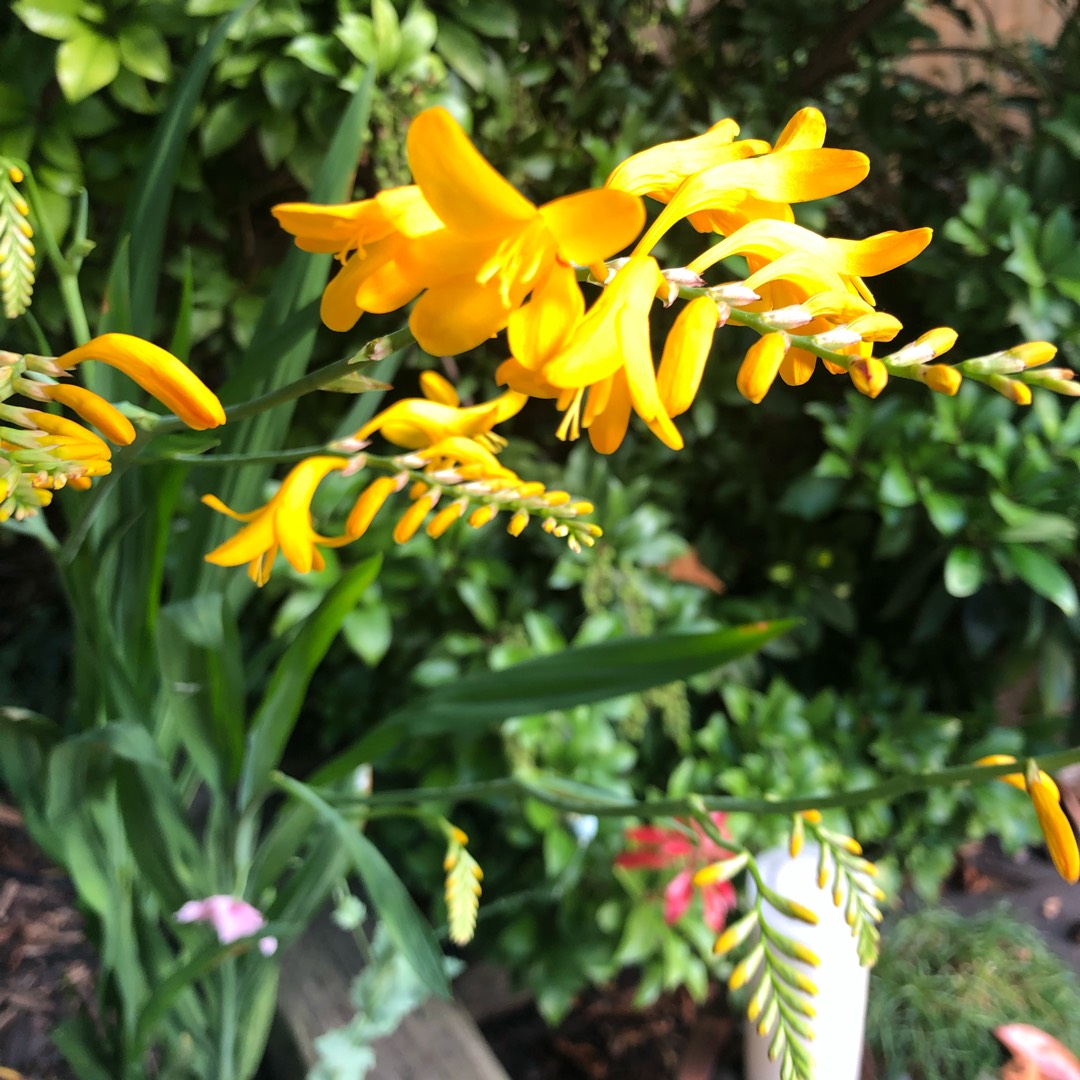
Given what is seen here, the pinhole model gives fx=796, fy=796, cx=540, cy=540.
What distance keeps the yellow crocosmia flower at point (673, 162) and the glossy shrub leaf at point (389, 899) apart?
0.45m

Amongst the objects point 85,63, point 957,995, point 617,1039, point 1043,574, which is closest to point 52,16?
point 85,63

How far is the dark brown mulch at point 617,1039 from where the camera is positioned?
1.15m

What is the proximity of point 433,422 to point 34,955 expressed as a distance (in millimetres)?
1034

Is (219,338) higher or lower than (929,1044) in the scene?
higher

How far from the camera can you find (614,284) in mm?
251

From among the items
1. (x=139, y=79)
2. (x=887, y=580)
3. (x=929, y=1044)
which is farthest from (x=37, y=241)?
(x=929, y=1044)

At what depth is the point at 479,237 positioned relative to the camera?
0.23 m

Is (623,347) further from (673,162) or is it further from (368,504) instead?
(368,504)

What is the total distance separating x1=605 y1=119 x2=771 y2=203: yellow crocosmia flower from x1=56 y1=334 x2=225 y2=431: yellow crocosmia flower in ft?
0.54

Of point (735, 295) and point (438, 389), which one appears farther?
point (438, 389)

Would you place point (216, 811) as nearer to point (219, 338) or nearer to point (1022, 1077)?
point (219, 338)

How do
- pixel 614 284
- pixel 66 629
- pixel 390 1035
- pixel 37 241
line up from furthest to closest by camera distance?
pixel 66 629, pixel 390 1035, pixel 37 241, pixel 614 284

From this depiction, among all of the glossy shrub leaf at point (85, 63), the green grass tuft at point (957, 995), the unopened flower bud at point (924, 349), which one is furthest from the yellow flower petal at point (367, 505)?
the green grass tuft at point (957, 995)

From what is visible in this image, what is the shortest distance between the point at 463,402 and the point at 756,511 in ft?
1.63
